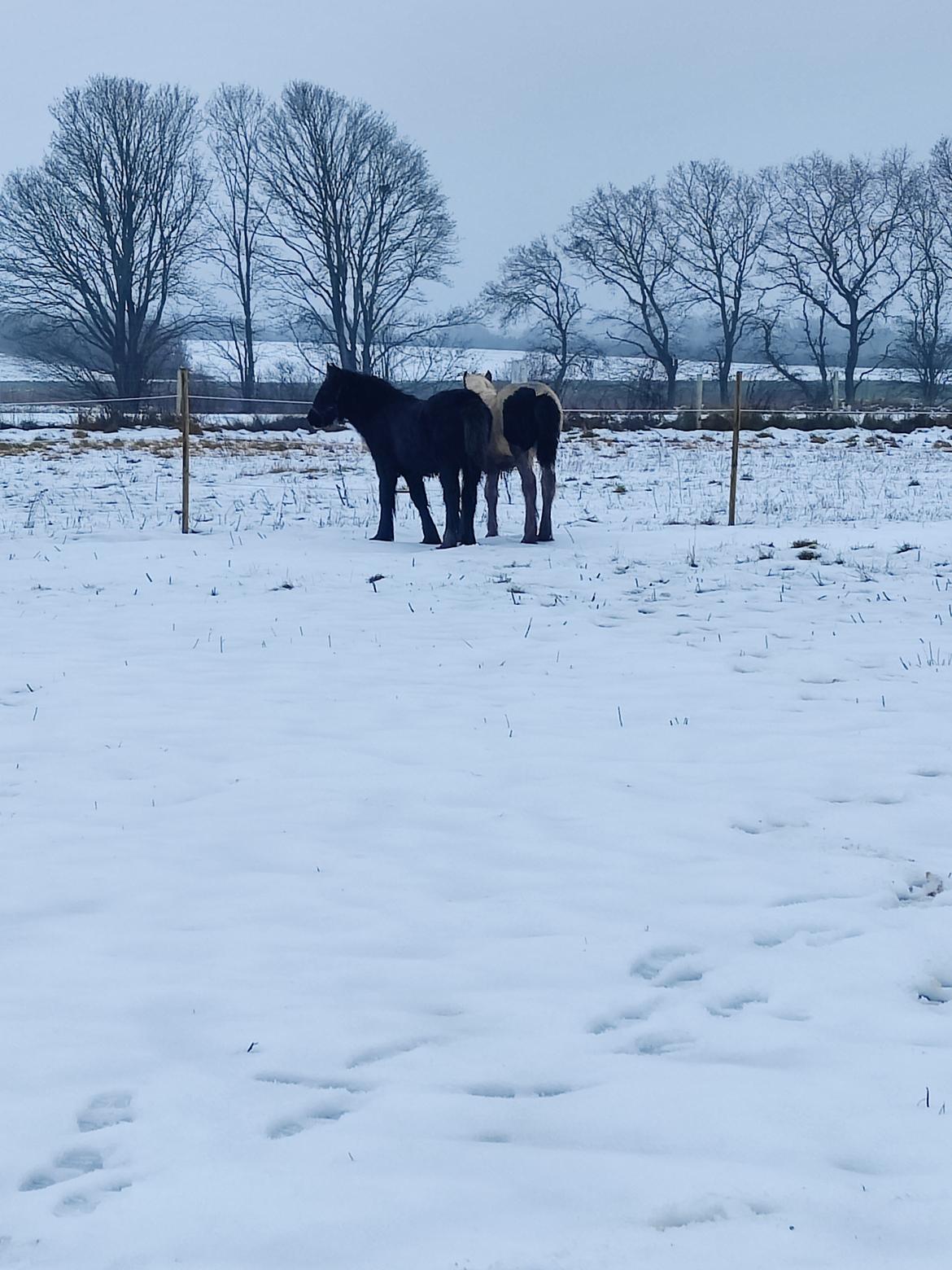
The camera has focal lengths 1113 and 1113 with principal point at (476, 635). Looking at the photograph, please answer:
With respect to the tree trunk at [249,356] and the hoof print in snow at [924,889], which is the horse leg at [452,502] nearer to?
the hoof print in snow at [924,889]

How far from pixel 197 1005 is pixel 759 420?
23983 mm

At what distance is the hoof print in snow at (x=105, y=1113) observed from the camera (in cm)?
219

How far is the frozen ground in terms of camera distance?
195cm

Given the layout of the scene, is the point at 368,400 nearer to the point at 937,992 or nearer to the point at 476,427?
the point at 476,427

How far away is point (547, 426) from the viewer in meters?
10.2

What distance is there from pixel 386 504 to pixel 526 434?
1.50 metres

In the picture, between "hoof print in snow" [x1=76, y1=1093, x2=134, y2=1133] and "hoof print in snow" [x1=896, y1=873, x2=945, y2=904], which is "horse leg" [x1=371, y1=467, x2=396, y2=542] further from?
"hoof print in snow" [x1=76, y1=1093, x2=134, y2=1133]

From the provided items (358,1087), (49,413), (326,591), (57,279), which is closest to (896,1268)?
(358,1087)

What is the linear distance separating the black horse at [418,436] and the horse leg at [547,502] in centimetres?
64

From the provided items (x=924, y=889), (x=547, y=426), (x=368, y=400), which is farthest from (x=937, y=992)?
(x=368, y=400)

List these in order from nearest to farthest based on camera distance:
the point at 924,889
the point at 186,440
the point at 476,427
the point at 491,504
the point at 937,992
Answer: the point at 937,992
the point at 924,889
the point at 476,427
the point at 186,440
the point at 491,504

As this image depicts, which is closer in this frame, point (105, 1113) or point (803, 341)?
point (105, 1113)

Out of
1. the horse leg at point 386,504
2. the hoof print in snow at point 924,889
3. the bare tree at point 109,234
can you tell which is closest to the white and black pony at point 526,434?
the horse leg at point 386,504

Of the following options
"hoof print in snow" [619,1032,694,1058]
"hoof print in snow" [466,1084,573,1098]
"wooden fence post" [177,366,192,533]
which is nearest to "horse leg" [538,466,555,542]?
"wooden fence post" [177,366,192,533]
